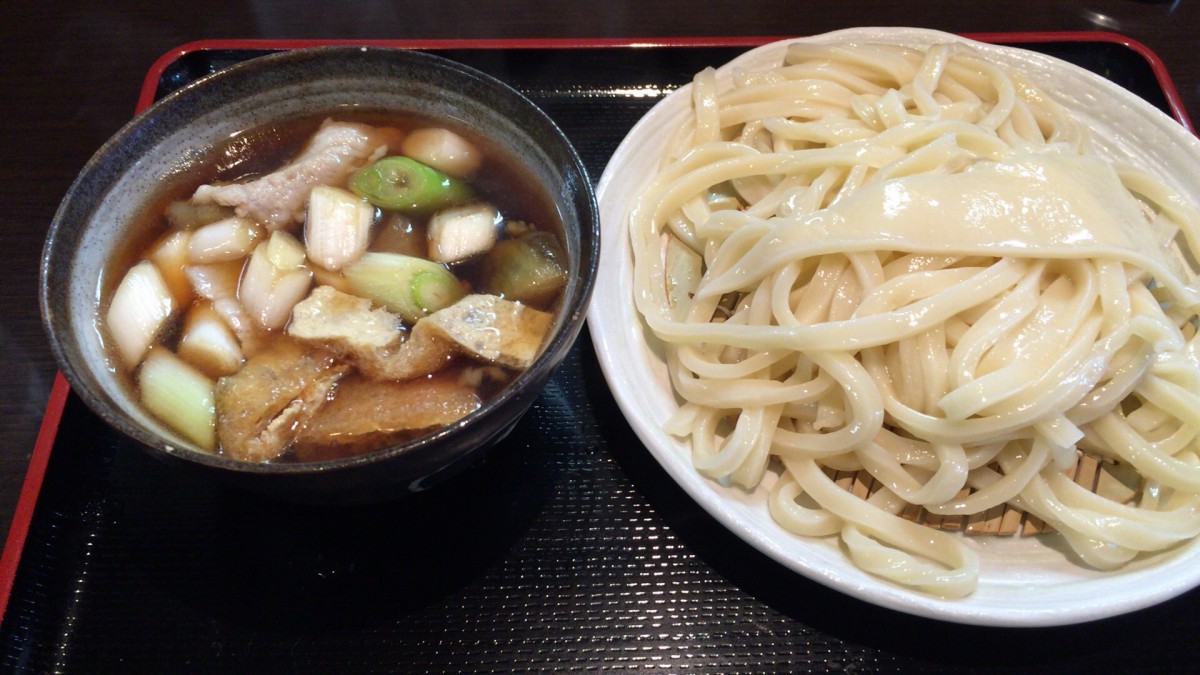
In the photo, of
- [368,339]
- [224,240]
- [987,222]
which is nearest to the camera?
[368,339]

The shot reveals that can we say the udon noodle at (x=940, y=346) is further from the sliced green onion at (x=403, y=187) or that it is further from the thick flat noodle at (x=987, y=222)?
the sliced green onion at (x=403, y=187)

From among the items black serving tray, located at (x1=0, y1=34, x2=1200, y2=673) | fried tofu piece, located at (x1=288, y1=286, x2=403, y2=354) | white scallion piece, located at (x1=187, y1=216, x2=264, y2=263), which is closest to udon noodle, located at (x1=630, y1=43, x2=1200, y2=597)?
black serving tray, located at (x1=0, y1=34, x2=1200, y2=673)

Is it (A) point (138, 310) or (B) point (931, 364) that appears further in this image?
(B) point (931, 364)

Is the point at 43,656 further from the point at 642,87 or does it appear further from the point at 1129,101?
the point at 1129,101

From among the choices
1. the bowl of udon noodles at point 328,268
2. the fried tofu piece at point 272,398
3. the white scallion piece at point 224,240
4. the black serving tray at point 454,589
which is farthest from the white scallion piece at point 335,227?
the black serving tray at point 454,589

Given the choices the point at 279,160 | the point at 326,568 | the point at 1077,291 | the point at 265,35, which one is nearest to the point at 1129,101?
the point at 1077,291

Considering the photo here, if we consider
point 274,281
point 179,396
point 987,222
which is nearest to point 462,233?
point 274,281

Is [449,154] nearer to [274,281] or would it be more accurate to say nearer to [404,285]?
[404,285]
